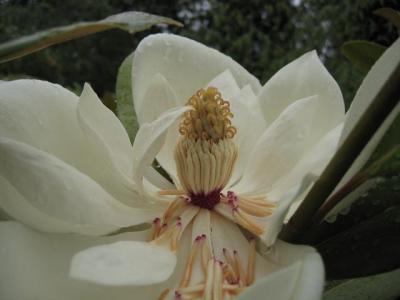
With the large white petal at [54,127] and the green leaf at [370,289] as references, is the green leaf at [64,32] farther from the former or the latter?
the green leaf at [370,289]

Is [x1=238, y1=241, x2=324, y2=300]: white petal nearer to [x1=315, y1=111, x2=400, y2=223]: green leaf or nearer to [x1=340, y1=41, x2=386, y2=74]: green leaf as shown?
[x1=315, y1=111, x2=400, y2=223]: green leaf

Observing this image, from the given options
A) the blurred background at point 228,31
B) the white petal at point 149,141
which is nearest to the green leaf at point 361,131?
the white petal at point 149,141

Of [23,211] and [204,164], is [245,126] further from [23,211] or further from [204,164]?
[23,211]

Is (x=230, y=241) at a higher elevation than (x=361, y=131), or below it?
below

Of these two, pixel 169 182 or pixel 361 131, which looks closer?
pixel 361 131

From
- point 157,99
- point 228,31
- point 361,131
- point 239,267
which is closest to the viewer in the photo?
point 361,131

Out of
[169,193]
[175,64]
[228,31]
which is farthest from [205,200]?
[228,31]

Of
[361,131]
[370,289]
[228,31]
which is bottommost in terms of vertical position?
[228,31]
